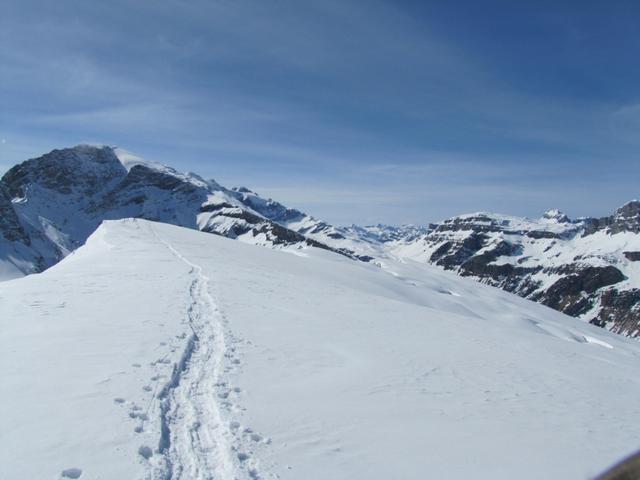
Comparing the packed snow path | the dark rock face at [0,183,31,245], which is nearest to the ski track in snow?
the packed snow path

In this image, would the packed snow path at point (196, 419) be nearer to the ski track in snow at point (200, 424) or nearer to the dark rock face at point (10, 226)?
the ski track in snow at point (200, 424)

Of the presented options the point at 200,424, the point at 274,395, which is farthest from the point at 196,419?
the point at 274,395

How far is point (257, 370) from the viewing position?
10867mm

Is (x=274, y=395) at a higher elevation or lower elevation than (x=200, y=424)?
higher

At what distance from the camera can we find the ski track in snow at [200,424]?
21.1ft

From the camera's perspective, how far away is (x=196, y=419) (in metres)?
7.86

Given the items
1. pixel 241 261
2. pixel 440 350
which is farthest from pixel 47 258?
pixel 440 350

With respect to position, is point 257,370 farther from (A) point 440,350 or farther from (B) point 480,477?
(A) point 440,350

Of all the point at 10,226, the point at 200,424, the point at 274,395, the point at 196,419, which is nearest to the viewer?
the point at 200,424

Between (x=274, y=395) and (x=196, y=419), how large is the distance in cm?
203

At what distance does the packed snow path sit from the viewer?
21.2 ft

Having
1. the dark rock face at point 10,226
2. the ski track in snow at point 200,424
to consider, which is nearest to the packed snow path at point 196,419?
the ski track in snow at point 200,424

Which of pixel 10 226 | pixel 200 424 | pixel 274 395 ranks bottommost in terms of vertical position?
pixel 10 226

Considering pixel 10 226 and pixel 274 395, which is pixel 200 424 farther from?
pixel 10 226
